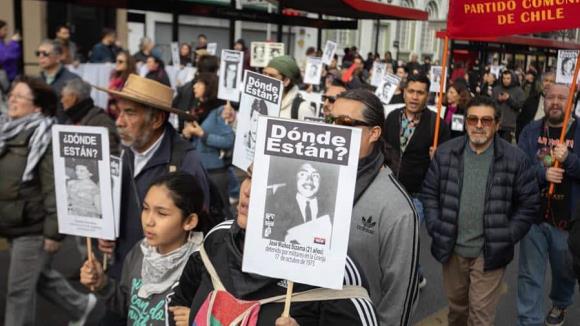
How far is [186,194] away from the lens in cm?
274

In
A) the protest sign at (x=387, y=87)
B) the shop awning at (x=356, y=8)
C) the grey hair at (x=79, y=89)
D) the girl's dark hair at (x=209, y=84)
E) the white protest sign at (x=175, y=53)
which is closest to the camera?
the grey hair at (x=79, y=89)

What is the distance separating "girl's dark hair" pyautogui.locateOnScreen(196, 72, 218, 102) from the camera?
629 centimetres

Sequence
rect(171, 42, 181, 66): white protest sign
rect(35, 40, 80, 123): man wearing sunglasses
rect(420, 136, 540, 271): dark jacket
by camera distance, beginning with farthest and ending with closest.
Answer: rect(171, 42, 181, 66): white protest sign → rect(35, 40, 80, 123): man wearing sunglasses → rect(420, 136, 540, 271): dark jacket

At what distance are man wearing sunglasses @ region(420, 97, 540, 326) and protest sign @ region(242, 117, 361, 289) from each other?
225 centimetres

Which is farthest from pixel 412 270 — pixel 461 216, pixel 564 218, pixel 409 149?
pixel 409 149

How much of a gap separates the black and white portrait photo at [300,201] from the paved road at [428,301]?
3.28 meters

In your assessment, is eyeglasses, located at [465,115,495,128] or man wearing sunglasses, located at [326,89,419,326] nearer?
man wearing sunglasses, located at [326,89,419,326]

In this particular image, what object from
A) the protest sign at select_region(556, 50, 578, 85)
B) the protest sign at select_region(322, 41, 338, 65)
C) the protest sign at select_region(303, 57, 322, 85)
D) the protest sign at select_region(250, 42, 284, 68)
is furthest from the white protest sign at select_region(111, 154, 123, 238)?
the protest sign at select_region(322, 41, 338, 65)

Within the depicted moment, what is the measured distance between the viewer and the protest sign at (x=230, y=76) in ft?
19.0

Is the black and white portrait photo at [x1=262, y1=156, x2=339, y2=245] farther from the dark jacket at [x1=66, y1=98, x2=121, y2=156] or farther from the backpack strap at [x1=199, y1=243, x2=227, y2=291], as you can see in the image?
the dark jacket at [x1=66, y1=98, x2=121, y2=156]

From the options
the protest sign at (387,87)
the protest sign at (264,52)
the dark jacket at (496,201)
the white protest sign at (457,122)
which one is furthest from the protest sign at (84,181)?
the protest sign at (387,87)

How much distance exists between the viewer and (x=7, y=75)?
28.7ft

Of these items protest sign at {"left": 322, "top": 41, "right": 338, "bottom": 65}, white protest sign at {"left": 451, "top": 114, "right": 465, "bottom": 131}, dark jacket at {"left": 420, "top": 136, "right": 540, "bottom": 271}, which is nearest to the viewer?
dark jacket at {"left": 420, "top": 136, "right": 540, "bottom": 271}

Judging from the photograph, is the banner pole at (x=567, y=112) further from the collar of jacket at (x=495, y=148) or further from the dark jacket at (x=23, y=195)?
the dark jacket at (x=23, y=195)
